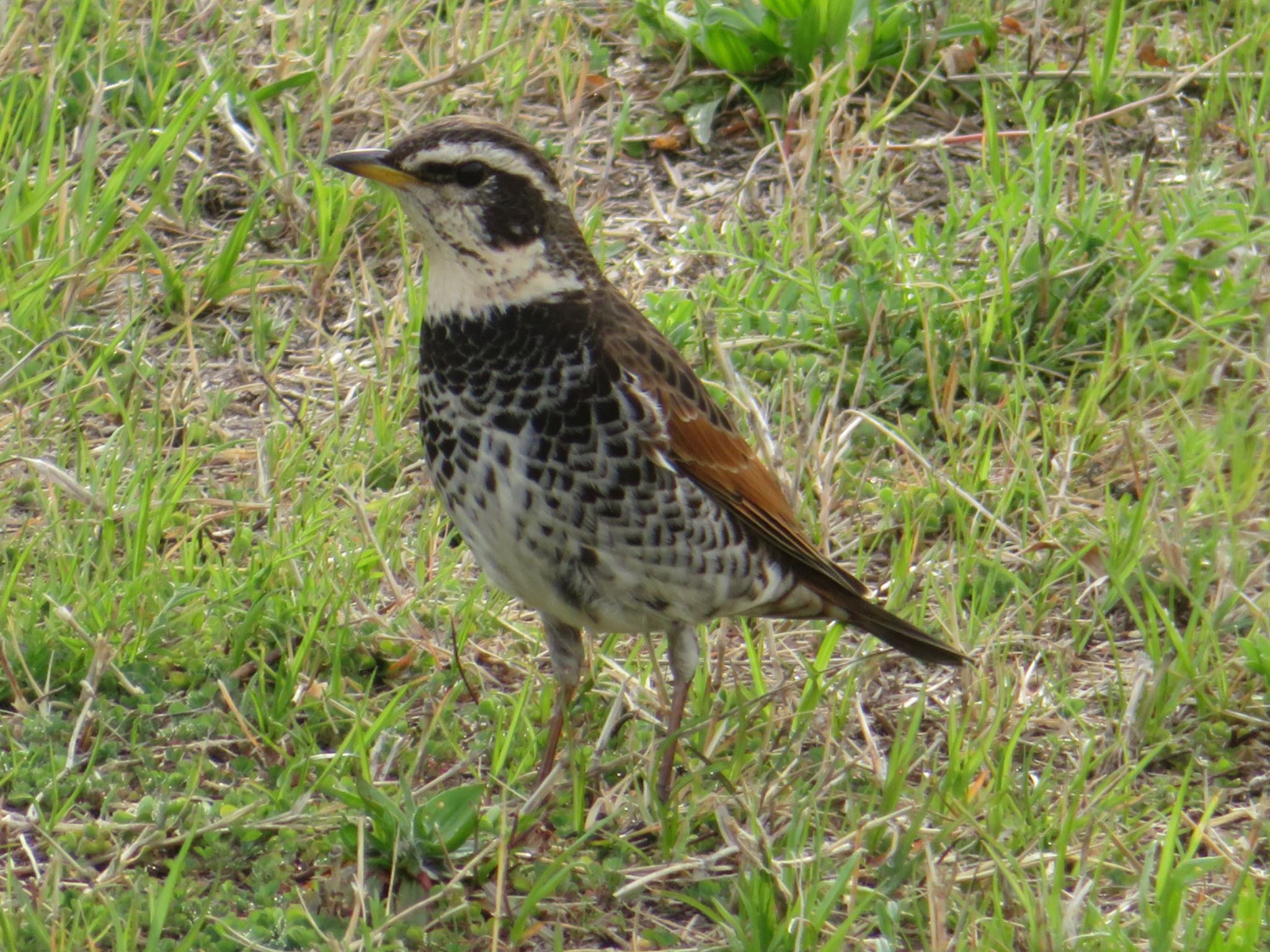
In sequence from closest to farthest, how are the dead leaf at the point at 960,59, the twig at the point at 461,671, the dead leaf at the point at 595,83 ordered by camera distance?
the twig at the point at 461,671 < the dead leaf at the point at 960,59 < the dead leaf at the point at 595,83

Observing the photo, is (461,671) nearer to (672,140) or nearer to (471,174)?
(471,174)

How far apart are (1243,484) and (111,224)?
11.8ft

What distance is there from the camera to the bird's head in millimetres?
4141

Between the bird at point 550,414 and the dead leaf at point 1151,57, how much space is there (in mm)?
3462

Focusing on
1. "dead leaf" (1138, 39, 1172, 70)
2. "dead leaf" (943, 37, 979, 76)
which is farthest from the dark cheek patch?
"dead leaf" (1138, 39, 1172, 70)

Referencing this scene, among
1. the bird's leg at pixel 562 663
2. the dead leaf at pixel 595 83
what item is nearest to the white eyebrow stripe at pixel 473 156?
the bird's leg at pixel 562 663

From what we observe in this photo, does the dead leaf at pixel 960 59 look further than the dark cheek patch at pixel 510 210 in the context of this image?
Yes

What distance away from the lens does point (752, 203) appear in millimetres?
6543

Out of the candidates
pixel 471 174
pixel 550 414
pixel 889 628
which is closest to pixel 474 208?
pixel 471 174

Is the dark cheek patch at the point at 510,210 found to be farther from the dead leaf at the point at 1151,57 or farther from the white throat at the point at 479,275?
the dead leaf at the point at 1151,57

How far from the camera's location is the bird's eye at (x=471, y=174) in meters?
4.14

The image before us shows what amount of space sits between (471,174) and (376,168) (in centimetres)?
21

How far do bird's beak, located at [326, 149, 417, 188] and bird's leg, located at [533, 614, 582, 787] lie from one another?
1096 millimetres

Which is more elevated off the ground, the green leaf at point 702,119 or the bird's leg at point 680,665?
the green leaf at point 702,119
